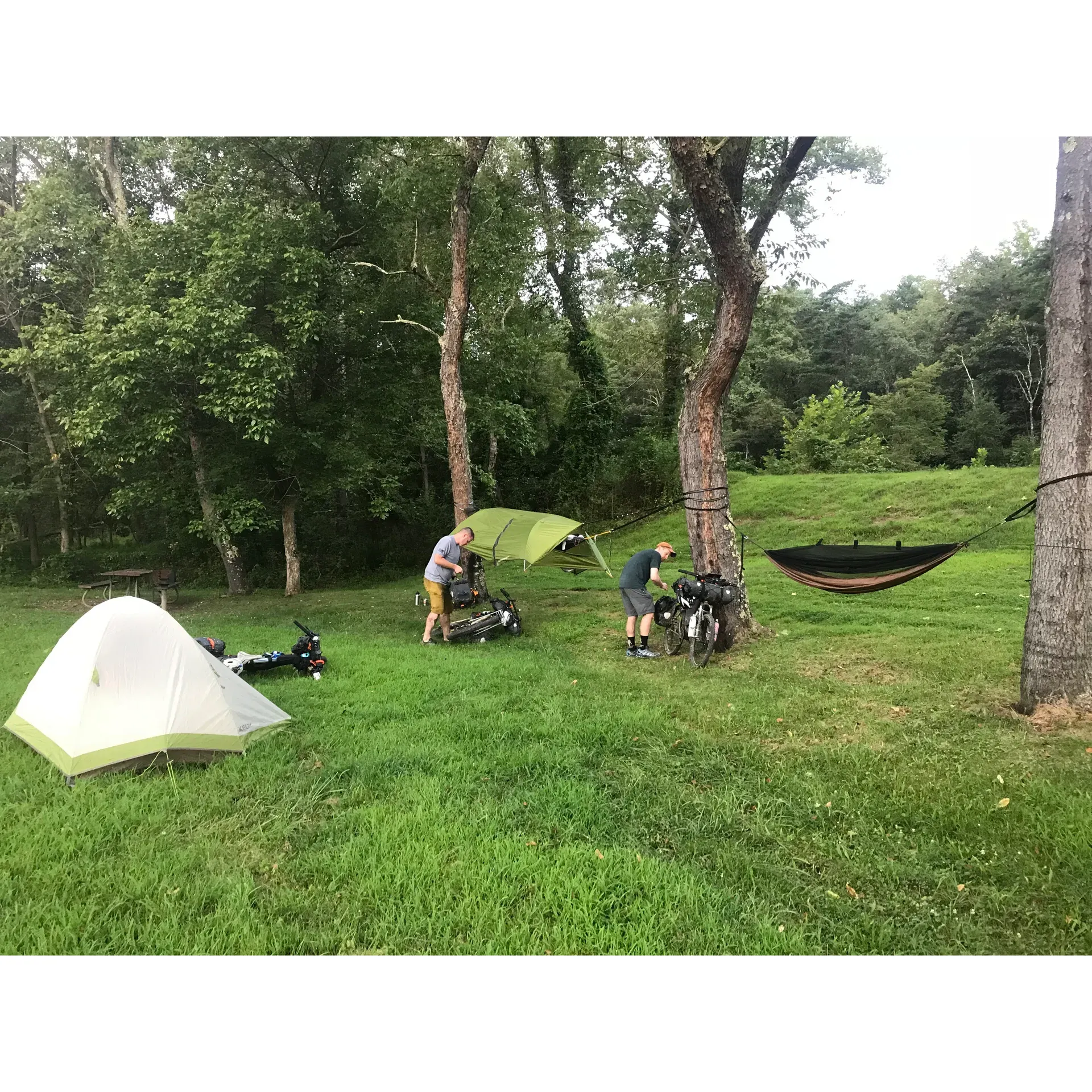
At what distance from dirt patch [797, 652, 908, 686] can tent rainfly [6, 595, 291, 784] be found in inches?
150

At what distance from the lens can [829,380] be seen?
22562 mm

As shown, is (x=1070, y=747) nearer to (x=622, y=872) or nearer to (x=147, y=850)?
(x=622, y=872)

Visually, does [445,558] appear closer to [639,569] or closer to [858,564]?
[639,569]

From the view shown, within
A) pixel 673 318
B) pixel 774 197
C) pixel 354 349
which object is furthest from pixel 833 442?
pixel 354 349

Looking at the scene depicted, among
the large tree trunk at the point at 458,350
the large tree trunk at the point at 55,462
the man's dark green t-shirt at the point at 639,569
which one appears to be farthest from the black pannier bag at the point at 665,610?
the large tree trunk at the point at 55,462

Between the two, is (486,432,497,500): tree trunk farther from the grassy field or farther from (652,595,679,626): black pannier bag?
the grassy field

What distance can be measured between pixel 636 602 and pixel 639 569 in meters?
0.28

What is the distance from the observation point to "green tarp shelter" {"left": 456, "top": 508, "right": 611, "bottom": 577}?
6.44m

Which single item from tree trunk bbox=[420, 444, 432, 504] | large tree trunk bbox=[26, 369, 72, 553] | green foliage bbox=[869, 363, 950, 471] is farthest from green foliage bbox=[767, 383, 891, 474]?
large tree trunk bbox=[26, 369, 72, 553]

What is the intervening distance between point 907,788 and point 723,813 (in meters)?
0.87

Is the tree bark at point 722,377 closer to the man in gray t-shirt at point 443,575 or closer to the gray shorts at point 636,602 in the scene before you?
the gray shorts at point 636,602

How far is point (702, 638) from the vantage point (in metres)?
5.12

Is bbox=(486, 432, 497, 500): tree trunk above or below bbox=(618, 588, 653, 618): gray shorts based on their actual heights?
above

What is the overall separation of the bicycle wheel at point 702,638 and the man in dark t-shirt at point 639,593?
1.44 feet
